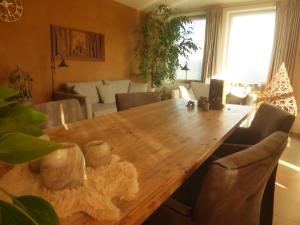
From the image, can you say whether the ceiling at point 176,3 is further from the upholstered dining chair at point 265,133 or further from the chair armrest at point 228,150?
the chair armrest at point 228,150

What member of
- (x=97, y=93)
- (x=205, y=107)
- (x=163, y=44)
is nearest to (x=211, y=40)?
(x=163, y=44)

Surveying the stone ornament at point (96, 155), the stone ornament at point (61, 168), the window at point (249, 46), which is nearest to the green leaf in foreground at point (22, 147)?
the stone ornament at point (61, 168)

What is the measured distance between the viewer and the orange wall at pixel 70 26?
133 inches

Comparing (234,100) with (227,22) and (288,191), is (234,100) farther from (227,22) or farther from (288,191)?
(288,191)

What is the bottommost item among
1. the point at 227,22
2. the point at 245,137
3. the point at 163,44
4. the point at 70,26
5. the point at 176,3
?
the point at 245,137

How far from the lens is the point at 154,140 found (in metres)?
1.18

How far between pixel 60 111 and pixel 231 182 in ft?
4.10

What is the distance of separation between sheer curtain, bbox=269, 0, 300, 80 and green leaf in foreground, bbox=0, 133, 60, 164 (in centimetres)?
494

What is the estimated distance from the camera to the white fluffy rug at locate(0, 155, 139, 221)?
1.97 feet

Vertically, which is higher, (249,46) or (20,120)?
(249,46)

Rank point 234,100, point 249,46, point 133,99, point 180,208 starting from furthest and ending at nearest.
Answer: point 249,46
point 234,100
point 133,99
point 180,208

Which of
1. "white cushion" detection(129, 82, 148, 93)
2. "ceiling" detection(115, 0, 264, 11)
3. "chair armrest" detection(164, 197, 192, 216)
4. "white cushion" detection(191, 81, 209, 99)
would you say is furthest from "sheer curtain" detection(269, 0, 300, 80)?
"chair armrest" detection(164, 197, 192, 216)

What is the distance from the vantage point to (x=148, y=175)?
808 mm

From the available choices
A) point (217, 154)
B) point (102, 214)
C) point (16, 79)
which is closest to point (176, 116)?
point (217, 154)
